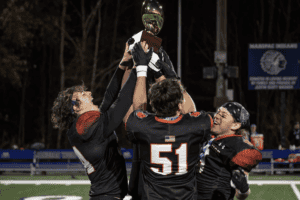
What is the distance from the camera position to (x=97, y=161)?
3.15m

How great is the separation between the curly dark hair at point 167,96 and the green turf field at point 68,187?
21.7ft

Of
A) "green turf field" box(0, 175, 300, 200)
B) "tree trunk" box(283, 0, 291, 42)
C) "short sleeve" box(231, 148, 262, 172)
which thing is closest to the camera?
"short sleeve" box(231, 148, 262, 172)

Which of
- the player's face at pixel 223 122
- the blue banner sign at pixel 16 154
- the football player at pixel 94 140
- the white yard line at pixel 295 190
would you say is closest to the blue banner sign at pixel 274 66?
the white yard line at pixel 295 190

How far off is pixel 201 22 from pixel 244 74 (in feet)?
18.2

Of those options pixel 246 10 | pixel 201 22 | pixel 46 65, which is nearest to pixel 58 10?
pixel 46 65

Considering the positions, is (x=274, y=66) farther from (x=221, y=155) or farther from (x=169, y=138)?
(x=169, y=138)

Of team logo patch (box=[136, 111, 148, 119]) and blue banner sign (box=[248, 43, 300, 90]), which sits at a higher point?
blue banner sign (box=[248, 43, 300, 90])

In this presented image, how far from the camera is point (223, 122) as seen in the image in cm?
312

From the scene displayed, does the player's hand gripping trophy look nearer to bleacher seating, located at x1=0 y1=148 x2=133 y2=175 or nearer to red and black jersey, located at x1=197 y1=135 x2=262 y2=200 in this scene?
red and black jersey, located at x1=197 y1=135 x2=262 y2=200

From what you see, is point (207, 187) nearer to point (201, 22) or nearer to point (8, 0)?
point (8, 0)

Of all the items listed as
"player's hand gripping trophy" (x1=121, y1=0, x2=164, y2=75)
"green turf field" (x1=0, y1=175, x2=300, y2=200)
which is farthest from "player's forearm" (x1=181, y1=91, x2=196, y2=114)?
"green turf field" (x1=0, y1=175, x2=300, y2=200)

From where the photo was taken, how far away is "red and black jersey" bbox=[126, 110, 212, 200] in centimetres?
275

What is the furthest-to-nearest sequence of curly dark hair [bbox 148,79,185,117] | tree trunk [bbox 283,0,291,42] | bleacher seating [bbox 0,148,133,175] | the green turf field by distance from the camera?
1. tree trunk [bbox 283,0,291,42]
2. bleacher seating [bbox 0,148,133,175]
3. the green turf field
4. curly dark hair [bbox 148,79,185,117]

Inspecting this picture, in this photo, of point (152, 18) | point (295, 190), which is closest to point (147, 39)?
point (152, 18)
